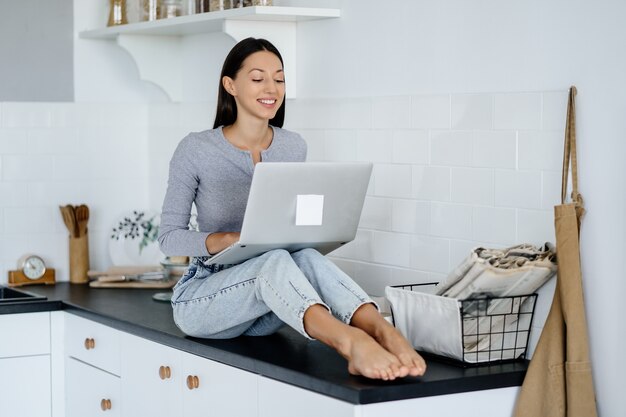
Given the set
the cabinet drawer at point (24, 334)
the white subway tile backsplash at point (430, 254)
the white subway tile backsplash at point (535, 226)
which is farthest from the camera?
the cabinet drawer at point (24, 334)

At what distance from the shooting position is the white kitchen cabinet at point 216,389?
2709mm

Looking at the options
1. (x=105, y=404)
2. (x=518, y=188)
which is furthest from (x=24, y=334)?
(x=518, y=188)

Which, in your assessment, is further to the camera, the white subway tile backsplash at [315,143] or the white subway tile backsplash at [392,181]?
the white subway tile backsplash at [315,143]

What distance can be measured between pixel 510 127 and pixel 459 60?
278 mm

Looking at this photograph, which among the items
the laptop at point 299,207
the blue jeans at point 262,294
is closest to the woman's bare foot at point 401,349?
the blue jeans at point 262,294

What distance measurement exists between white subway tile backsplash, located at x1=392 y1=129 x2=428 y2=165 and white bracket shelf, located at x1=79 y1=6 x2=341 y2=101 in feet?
1.66

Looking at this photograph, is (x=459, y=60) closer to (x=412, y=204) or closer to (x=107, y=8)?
(x=412, y=204)

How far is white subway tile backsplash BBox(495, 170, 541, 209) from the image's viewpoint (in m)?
2.64

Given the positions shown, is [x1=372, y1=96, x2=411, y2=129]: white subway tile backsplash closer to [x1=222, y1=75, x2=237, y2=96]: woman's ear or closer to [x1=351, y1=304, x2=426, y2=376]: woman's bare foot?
[x1=222, y1=75, x2=237, y2=96]: woman's ear

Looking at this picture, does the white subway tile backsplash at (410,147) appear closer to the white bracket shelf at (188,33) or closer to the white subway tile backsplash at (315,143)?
the white subway tile backsplash at (315,143)

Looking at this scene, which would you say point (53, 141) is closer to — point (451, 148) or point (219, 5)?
point (219, 5)

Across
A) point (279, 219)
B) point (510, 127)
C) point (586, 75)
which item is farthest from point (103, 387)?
point (586, 75)

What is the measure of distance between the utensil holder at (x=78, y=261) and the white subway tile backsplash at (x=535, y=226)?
200cm

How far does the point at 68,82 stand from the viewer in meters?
4.19
